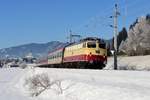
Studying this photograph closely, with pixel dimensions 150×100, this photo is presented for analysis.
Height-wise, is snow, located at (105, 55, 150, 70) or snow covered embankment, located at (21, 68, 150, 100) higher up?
snow, located at (105, 55, 150, 70)

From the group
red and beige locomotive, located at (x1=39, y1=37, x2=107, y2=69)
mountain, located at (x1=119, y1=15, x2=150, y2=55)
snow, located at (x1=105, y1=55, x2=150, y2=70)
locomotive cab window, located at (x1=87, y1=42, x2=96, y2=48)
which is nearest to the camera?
red and beige locomotive, located at (x1=39, y1=37, x2=107, y2=69)

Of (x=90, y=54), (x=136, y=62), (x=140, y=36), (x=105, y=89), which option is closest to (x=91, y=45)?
(x=90, y=54)

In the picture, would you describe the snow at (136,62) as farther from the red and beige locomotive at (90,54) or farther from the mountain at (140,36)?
the mountain at (140,36)

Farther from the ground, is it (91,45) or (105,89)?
(91,45)

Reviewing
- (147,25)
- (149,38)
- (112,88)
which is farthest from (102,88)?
(147,25)

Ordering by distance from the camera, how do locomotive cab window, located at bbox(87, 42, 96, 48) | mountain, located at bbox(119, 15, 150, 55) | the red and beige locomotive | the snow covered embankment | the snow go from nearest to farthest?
1. the snow covered embankment
2. the red and beige locomotive
3. locomotive cab window, located at bbox(87, 42, 96, 48)
4. the snow
5. mountain, located at bbox(119, 15, 150, 55)

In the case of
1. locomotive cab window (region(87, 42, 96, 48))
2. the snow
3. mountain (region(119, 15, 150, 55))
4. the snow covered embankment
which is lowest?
the snow covered embankment

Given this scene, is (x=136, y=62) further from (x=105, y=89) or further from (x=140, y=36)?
(x=140, y=36)

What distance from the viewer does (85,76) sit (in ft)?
106

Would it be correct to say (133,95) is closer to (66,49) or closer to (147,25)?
(66,49)

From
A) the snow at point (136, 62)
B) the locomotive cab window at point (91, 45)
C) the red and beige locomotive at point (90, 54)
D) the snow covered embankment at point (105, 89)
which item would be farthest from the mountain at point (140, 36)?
the snow covered embankment at point (105, 89)

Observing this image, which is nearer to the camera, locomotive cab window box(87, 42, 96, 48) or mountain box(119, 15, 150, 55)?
locomotive cab window box(87, 42, 96, 48)

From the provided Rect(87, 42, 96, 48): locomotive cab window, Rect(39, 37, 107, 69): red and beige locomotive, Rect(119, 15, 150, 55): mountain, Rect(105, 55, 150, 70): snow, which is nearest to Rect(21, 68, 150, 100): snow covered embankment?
Rect(39, 37, 107, 69): red and beige locomotive

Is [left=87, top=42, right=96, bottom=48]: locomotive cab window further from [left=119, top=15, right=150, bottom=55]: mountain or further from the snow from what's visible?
[left=119, top=15, right=150, bottom=55]: mountain
